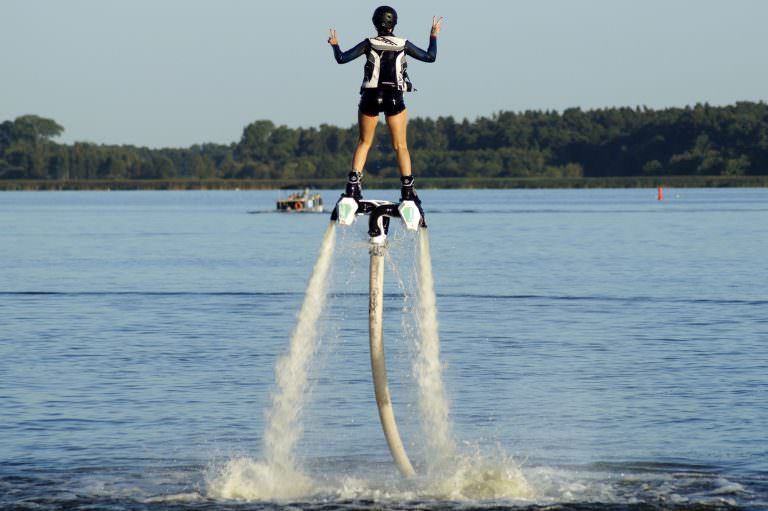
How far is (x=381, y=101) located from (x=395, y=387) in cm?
2073

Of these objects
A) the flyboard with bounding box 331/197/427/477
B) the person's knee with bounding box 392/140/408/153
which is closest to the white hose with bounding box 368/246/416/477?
the flyboard with bounding box 331/197/427/477

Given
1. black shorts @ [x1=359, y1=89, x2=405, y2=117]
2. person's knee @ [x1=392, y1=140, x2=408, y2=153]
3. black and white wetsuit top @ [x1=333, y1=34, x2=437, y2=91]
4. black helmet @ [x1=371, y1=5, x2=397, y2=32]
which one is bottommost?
person's knee @ [x1=392, y1=140, x2=408, y2=153]

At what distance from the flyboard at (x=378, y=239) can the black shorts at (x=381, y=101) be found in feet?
4.68

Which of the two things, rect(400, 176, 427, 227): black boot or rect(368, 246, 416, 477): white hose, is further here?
rect(368, 246, 416, 477): white hose

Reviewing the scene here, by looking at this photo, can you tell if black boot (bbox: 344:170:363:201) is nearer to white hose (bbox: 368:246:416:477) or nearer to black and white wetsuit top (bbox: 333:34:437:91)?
white hose (bbox: 368:246:416:477)

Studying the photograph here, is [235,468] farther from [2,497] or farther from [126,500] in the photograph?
[2,497]

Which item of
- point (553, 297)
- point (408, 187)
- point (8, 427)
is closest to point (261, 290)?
point (553, 297)

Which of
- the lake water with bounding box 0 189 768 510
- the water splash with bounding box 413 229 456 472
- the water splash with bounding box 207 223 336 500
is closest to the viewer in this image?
the water splash with bounding box 207 223 336 500

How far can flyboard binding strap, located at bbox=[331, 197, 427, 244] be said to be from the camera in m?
21.9

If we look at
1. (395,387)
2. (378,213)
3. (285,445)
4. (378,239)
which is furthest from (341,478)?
(395,387)

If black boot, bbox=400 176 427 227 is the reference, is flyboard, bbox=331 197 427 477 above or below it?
below

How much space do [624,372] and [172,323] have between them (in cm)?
2297

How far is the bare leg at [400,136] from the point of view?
22188mm

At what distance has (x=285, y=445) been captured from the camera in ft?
94.4
